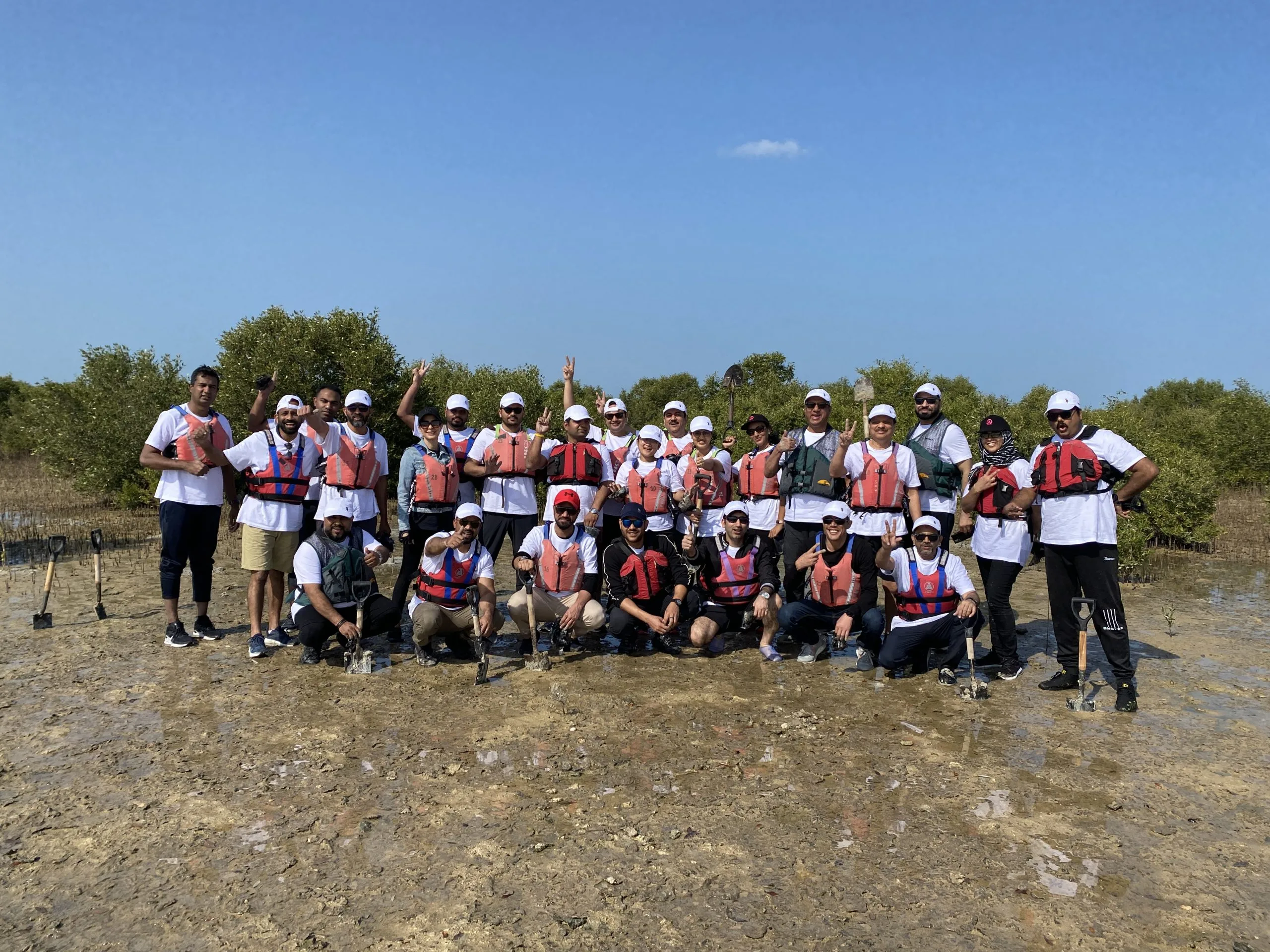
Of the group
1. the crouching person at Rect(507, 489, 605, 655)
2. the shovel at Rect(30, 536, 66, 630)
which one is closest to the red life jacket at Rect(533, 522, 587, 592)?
the crouching person at Rect(507, 489, 605, 655)

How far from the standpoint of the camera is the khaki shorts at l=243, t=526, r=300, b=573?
705 centimetres

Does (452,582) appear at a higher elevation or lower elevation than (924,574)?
lower

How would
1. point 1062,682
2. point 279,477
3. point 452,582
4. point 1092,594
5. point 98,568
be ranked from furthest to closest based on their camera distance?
1. point 98,568
2. point 279,477
3. point 452,582
4. point 1062,682
5. point 1092,594

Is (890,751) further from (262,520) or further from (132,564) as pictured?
(132,564)

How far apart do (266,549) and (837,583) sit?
188 inches

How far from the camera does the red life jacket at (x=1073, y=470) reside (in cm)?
596

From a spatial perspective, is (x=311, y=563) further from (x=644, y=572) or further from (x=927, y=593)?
(x=927, y=593)

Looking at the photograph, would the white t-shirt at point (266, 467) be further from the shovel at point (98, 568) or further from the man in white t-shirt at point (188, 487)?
the shovel at point (98, 568)

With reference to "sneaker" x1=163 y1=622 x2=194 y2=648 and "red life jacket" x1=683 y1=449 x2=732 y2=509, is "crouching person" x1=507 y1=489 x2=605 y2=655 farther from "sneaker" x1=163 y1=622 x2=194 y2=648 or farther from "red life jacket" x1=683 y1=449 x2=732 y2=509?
"sneaker" x1=163 y1=622 x2=194 y2=648

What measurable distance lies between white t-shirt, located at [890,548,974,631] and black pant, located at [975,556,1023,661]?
0.58 ft

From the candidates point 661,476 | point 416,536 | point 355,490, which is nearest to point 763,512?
point 661,476

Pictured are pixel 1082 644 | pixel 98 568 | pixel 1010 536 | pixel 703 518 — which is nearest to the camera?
pixel 1082 644

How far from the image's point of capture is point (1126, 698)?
597 cm

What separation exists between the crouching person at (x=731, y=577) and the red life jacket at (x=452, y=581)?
6.21 ft
